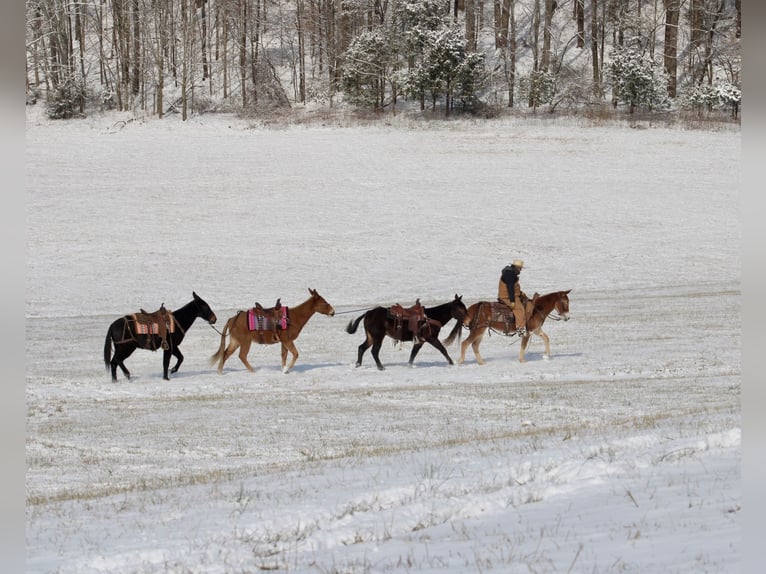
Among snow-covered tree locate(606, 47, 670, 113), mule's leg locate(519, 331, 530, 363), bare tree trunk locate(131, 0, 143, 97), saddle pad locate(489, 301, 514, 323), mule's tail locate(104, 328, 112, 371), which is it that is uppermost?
bare tree trunk locate(131, 0, 143, 97)

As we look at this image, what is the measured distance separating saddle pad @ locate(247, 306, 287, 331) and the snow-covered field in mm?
1013

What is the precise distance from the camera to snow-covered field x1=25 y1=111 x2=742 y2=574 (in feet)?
24.5

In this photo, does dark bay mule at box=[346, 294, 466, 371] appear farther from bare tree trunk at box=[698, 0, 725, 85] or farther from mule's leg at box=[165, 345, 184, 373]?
bare tree trunk at box=[698, 0, 725, 85]

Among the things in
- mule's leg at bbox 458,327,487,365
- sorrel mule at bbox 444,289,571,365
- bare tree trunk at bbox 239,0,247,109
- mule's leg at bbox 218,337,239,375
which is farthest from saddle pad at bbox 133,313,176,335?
bare tree trunk at bbox 239,0,247,109

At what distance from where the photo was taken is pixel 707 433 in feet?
33.4

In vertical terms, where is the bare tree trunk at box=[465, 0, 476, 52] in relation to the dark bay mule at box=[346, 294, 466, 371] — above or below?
above

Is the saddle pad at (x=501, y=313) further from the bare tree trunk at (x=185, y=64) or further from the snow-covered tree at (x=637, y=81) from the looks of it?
the bare tree trunk at (x=185, y=64)

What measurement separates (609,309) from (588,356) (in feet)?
28.3

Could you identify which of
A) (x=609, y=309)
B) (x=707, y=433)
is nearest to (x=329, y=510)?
(x=707, y=433)

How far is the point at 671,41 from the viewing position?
66125 millimetres

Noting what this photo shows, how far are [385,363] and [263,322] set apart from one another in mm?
3260

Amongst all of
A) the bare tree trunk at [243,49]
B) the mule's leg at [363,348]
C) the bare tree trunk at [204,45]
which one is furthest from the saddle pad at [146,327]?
the bare tree trunk at [204,45]

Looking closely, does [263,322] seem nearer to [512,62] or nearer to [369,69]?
[369,69]

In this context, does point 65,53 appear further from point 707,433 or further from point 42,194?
point 707,433
